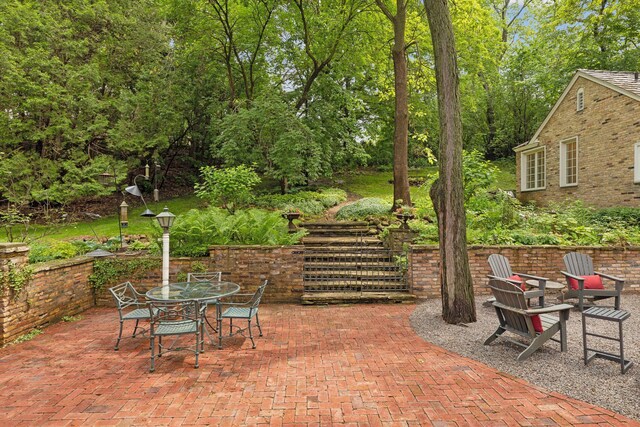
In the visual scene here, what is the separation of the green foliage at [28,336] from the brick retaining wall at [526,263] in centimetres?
670

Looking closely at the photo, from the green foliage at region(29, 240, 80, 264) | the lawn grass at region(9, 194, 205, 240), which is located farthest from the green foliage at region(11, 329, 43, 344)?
the lawn grass at region(9, 194, 205, 240)

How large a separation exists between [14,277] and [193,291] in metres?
2.69

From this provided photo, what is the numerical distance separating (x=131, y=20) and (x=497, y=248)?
19.3 meters

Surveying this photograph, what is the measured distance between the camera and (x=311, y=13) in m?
16.4

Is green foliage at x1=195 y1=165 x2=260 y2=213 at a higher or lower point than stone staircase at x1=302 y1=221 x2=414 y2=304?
higher

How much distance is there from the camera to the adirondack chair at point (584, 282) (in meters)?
5.80

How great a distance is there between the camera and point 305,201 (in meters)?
14.6

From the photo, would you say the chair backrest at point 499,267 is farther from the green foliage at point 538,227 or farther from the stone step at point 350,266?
the stone step at point 350,266

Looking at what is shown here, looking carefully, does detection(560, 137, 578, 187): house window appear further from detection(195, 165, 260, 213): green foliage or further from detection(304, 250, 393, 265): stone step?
detection(195, 165, 260, 213): green foliage

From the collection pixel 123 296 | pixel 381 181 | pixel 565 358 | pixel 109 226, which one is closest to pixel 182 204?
pixel 109 226

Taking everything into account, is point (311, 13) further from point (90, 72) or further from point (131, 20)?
point (90, 72)

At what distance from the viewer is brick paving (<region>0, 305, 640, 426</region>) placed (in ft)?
10.2

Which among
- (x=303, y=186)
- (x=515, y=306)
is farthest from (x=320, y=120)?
(x=515, y=306)

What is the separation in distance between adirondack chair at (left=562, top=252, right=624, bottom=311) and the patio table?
5.59 meters
